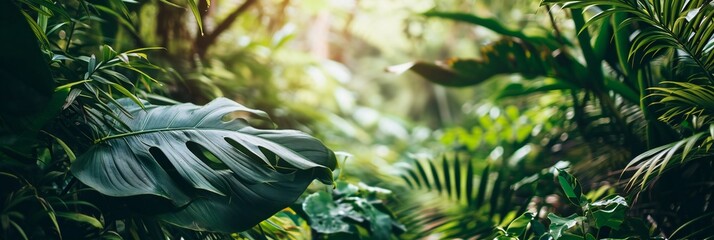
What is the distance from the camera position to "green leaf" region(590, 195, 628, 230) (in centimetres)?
114

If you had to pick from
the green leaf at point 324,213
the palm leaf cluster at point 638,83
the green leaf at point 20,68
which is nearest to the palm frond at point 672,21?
the palm leaf cluster at point 638,83

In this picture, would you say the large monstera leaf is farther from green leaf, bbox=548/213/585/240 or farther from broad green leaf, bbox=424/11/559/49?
broad green leaf, bbox=424/11/559/49

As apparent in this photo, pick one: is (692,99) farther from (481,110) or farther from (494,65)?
(481,110)

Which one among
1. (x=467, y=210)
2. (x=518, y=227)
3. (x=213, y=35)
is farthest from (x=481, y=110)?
(x=518, y=227)

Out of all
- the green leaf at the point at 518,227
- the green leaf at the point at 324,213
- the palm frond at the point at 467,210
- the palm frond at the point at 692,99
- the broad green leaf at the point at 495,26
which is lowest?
the palm frond at the point at 467,210

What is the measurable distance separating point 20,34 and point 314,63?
8.32 feet

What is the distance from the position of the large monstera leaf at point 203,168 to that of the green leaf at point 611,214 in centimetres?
56

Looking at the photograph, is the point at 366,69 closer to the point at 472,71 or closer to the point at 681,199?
the point at 472,71

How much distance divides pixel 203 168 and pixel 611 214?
83 cm

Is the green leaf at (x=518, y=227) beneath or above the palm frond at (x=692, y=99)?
beneath

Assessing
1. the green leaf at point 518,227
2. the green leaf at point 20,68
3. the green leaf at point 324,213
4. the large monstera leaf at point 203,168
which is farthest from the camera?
the green leaf at point 324,213

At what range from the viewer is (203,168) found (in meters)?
1.10

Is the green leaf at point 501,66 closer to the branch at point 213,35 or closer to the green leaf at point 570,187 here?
the green leaf at point 570,187

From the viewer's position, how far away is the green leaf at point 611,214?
114 centimetres
